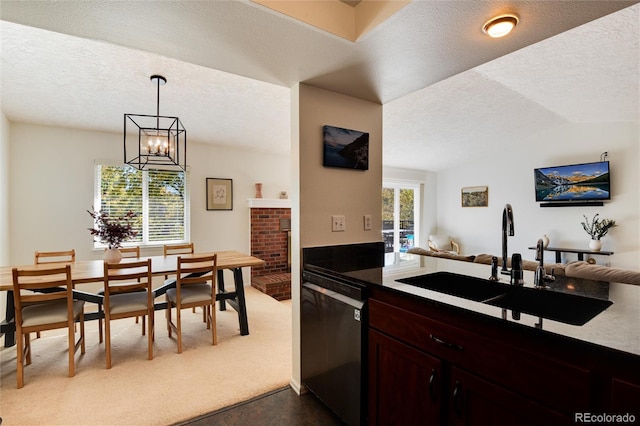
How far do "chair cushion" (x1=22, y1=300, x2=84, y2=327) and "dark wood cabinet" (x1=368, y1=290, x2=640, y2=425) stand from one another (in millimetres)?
2473

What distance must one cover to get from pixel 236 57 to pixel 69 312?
2319 mm

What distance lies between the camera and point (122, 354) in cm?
268

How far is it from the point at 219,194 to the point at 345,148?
3.21m

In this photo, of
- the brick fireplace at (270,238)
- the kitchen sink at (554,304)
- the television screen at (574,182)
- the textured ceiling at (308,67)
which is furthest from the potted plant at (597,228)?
the brick fireplace at (270,238)

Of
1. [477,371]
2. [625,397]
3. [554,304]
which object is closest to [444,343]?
[477,371]

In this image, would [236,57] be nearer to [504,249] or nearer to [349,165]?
[349,165]

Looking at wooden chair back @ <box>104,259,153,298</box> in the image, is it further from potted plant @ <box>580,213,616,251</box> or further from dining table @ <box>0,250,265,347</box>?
potted plant @ <box>580,213,616,251</box>

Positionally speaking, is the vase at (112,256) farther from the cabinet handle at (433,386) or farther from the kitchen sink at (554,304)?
the kitchen sink at (554,304)

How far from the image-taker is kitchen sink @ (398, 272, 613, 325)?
125 centimetres

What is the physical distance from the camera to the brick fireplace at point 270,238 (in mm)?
5023

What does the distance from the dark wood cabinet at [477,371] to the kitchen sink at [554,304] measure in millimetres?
337

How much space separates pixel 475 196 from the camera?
6805 millimetres

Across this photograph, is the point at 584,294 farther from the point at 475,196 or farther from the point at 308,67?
the point at 475,196

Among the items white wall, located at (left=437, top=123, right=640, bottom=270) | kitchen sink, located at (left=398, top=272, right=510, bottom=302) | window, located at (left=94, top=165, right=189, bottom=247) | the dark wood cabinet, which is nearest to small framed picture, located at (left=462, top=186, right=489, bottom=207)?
white wall, located at (left=437, top=123, right=640, bottom=270)
